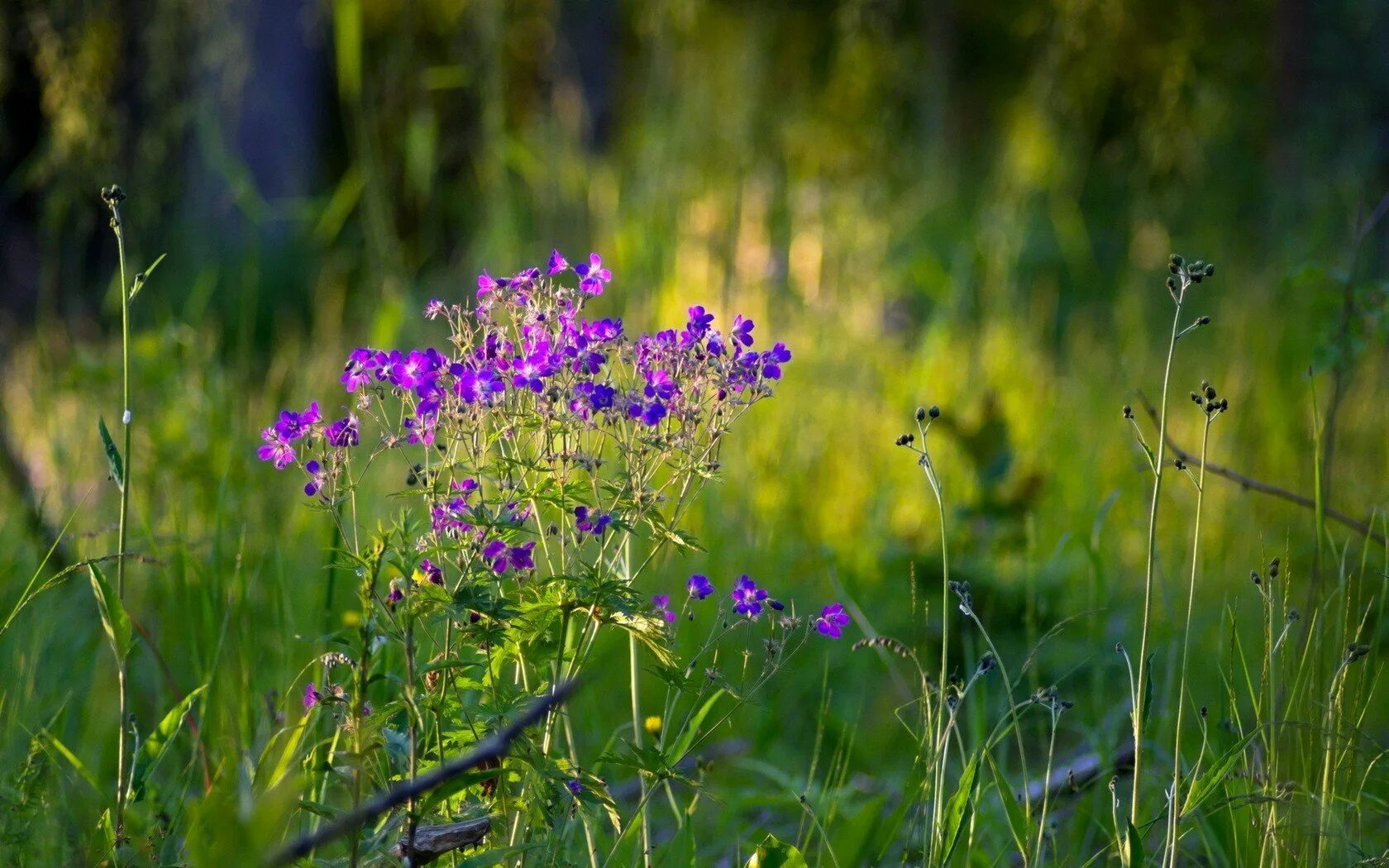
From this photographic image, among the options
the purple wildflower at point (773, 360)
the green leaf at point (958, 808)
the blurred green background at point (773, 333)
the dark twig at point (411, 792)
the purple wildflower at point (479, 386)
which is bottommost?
the dark twig at point (411, 792)

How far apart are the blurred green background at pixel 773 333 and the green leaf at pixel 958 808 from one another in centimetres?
22

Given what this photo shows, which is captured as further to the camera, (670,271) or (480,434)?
(670,271)

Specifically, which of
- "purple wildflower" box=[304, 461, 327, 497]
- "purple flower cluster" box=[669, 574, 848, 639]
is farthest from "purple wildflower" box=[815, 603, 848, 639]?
"purple wildflower" box=[304, 461, 327, 497]

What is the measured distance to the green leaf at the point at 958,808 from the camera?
1.33 m

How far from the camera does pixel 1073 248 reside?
4.96 m

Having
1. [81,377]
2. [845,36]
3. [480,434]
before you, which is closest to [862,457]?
[845,36]

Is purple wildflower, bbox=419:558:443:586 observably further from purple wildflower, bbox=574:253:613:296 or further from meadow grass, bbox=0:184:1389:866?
purple wildflower, bbox=574:253:613:296

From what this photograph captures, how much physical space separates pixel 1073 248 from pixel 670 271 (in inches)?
76.5

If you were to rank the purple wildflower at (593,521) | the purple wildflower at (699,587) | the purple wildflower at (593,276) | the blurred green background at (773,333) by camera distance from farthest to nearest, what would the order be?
1. the blurred green background at (773,333)
2. the purple wildflower at (593,276)
3. the purple wildflower at (699,587)
4. the purple wildflower at (593,521)

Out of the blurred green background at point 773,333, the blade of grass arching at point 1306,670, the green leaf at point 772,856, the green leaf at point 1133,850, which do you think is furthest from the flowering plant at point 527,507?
the blade of grass arching at point 1306,670

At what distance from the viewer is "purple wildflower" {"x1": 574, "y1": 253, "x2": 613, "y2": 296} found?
146 centimetres

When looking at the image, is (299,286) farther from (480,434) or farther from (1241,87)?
(480,434)

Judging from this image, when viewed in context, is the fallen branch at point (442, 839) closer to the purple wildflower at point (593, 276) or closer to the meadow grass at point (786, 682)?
the meadow grass at point (786, 682)

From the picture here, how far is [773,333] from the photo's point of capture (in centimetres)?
401
